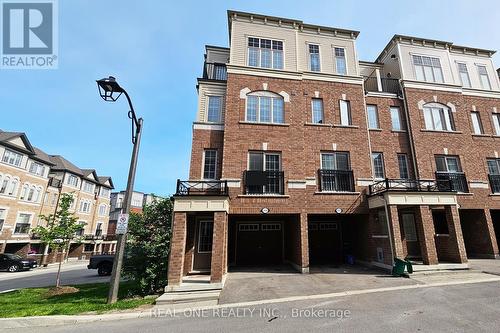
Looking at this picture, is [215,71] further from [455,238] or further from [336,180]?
[455,238]

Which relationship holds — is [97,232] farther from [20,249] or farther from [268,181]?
[268,181]

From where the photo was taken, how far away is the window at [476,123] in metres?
17.0

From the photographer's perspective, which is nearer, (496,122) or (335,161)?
(335,161)

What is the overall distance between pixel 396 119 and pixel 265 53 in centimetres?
986

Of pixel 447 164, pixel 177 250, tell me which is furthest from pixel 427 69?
pixel 177 250

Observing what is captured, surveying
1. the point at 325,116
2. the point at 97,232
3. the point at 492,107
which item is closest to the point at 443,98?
the point at 492,107

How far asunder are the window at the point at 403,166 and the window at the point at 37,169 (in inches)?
1609

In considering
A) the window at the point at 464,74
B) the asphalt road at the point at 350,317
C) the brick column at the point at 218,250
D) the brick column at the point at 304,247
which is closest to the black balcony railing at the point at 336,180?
the brick column at the point at 304,247

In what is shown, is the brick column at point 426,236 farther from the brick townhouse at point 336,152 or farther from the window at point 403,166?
the window at point 403,166

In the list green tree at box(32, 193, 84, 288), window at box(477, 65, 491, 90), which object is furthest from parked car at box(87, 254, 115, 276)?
window at box(477, 65, 491, 90)

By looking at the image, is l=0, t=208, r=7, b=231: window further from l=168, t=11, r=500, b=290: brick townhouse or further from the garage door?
the garage door

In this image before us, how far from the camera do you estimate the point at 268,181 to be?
43.0 feet

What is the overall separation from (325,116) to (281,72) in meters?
3.91

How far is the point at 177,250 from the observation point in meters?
9.97
